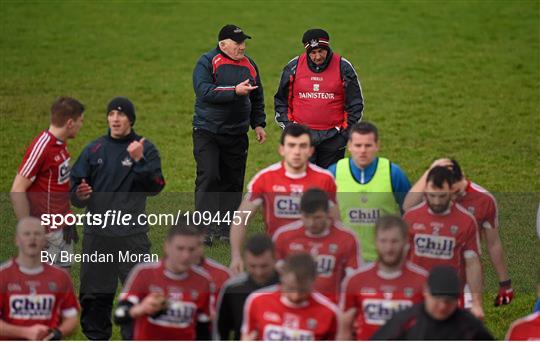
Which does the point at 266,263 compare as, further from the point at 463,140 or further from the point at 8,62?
the point at 8,62

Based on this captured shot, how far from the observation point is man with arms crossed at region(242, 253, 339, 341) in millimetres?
8570

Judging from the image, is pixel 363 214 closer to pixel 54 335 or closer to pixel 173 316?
pixel 173 316

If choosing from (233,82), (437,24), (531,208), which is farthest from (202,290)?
(437,24)

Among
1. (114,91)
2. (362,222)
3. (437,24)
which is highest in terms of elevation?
(437,24)

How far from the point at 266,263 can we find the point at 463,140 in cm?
1238

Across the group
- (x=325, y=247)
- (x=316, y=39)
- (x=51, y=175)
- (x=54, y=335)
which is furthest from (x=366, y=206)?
(x=316, y=39)

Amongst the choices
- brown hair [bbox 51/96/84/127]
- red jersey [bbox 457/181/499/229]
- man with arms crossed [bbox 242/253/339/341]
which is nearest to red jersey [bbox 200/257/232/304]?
man with arms crossed [bbox 242/253/339/341]

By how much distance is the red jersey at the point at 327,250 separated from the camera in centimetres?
964

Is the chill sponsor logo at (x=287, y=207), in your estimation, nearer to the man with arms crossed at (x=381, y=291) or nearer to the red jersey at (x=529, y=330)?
the man with arms crossed at (x=381, y=291)

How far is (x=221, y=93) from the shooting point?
44.9 ft

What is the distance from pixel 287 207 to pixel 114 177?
5.35 ft

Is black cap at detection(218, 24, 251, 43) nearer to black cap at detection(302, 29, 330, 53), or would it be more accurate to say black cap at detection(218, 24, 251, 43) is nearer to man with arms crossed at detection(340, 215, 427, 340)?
black cap at detection(302, 29, 330, 53)

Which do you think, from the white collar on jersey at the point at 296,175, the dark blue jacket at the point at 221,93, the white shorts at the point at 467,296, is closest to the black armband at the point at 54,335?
the white collar on jersey at the point at 296,175

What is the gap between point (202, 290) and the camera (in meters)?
9.11
